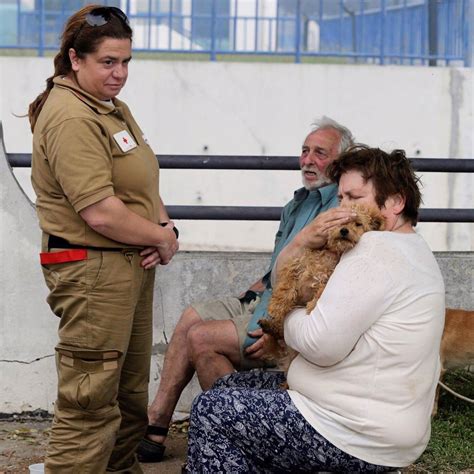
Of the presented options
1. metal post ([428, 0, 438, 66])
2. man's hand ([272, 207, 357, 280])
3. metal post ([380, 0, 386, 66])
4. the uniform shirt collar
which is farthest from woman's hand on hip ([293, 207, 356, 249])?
metal post ([428, 0, 438, 66])

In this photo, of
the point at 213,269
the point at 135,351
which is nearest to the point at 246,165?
the point at 213,269

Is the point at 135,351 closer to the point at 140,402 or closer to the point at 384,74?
the point at 140,402

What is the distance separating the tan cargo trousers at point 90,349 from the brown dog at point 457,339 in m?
1.98

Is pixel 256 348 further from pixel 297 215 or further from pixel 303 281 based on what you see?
pixel 303 281

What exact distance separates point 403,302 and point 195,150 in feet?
35.1

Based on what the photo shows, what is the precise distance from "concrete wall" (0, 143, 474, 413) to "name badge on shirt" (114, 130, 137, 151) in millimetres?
1516

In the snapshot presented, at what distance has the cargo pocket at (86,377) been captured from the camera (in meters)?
3.55

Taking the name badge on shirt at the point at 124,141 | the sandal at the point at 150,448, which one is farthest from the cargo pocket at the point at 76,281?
the sandal at the point at 150,448

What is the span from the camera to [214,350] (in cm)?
427

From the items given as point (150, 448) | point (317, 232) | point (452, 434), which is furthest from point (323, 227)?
point (452, 434)

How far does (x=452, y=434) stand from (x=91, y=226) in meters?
2.27

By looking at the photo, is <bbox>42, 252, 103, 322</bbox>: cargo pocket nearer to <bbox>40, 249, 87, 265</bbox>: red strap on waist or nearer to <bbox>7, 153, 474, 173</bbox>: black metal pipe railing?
<bbox>40, 249, 87, 265</bbox>: red strap on waist

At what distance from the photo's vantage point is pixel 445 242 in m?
13.4

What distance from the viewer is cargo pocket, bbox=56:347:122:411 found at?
3551 millimetres
